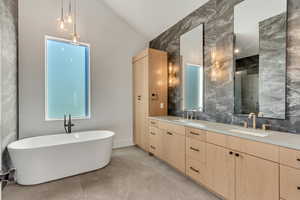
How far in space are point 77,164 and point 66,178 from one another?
257 mm

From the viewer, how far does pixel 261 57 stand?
6.66 ft

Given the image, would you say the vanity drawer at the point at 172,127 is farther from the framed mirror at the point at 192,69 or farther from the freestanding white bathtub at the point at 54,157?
the freestanding white bathtub at the point at 54,157

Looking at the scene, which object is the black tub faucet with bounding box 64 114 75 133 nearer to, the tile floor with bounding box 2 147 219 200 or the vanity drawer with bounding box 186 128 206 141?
the tile floor with bounding box 2 147 219 200

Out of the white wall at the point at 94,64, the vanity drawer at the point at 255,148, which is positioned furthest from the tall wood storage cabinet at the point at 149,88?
the vanity drawer at the point at 255,148

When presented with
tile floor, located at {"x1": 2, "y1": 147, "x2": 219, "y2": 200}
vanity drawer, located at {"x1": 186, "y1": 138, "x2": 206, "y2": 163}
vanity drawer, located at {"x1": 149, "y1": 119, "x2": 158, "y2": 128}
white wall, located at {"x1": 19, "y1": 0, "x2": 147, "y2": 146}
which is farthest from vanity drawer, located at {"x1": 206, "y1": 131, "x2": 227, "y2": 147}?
white wall, located at {"x1": 19, "y1": 0, "x2": 147, "y2": 146}

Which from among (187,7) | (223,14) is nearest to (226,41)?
(223,14)

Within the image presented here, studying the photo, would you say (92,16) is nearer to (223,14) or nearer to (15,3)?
(15,3)

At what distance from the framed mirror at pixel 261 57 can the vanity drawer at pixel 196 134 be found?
65 centimetres

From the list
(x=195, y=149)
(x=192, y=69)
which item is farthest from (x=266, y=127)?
(x=192, y=69)

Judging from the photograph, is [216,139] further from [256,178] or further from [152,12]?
[152,12]

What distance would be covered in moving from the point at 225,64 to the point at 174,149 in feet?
5.42

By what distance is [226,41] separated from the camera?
7.94 ft

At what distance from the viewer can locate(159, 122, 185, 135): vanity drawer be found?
2531 millimetres

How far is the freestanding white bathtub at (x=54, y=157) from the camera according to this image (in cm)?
228
